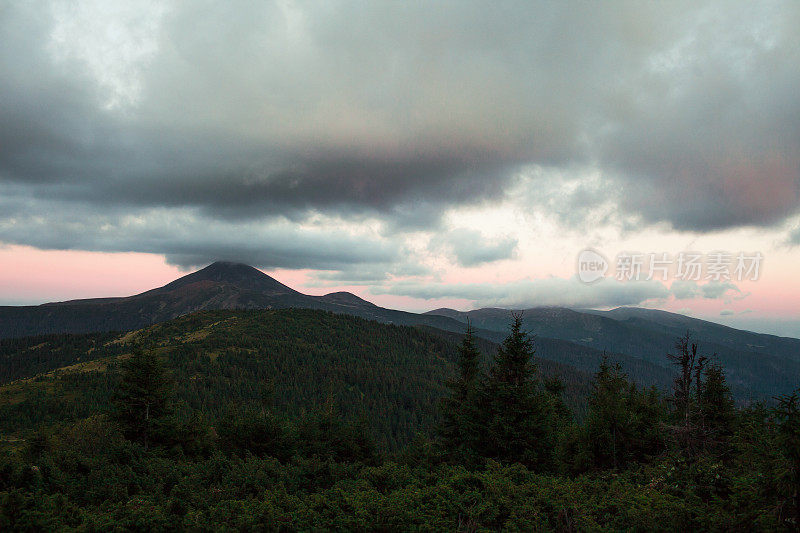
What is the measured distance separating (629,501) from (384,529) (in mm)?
8378

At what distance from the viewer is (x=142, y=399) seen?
28.2 metres

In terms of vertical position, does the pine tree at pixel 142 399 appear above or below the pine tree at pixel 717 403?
below

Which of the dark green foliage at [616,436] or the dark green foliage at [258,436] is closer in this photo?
the dark green foliage at [616,436]

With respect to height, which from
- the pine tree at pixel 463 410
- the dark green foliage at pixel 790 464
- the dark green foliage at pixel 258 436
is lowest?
the dark green foliage at pixel 258 436

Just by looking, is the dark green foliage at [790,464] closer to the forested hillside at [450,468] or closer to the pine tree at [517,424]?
the forested hillside at [450,468]

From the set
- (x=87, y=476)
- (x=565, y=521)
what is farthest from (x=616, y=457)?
(x=87, y=476)

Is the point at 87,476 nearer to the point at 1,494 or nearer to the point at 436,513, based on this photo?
the point at 1,494

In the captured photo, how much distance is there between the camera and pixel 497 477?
15984 millimetres

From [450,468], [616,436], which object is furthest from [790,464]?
[616,436]

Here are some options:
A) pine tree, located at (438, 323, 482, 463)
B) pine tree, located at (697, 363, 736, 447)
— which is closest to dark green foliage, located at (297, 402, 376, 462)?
pine tree, located at (438, 323, 482, 463)

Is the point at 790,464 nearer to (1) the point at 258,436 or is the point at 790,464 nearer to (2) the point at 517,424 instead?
(2) the point at 517,424

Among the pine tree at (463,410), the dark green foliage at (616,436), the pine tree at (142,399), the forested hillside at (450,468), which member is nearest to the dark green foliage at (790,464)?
the forested hillside at (450,468)

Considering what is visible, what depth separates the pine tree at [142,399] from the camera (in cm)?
2812

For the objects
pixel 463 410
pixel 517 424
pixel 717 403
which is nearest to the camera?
pixel 517 424
